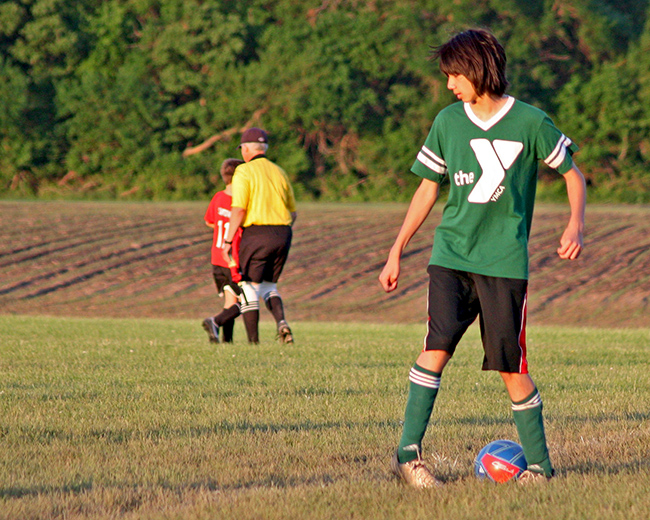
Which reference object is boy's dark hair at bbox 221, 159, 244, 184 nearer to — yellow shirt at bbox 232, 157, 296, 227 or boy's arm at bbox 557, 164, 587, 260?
yellow shirt at bbox 232, 157, 296, 227

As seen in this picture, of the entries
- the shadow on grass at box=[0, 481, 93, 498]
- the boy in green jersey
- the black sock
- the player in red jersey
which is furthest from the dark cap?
the shadow on grass at box=[0, 481, 93, 498]

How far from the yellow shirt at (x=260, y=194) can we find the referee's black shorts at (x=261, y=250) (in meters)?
0.07

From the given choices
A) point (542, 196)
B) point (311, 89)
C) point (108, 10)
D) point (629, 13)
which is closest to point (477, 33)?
point (542, 196)

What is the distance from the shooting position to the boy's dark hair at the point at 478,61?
373 centimetres

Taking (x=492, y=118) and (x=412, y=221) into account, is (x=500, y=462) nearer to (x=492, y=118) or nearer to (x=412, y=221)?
(x=412, y=221)

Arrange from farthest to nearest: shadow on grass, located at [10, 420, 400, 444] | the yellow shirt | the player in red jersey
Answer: the player in red jersey
the yellow shirt
shadow on grass, located at [10, 420, 400, 444]

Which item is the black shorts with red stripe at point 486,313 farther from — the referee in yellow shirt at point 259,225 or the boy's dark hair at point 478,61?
the referee in yellow shirt at point 259,225

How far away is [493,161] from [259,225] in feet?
17.3

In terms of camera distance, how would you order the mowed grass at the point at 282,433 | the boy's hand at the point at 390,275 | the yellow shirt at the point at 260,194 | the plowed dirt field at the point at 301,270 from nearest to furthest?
the mowed grass at the point at 282,433 → the boy's hand at the point at 390,275 → the yellow shirt at the point at 260,194 → the plowed dirt field at the point at 301,270

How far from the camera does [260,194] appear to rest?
346 inches

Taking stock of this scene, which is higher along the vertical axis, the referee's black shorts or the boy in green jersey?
the boy in green jersey

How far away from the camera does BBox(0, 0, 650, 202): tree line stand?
43281mm

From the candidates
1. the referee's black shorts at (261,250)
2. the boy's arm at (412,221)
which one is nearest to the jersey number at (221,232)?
the referee's black shorts at (261,250)

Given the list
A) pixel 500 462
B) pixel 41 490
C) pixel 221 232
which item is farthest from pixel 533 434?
pixel 221 232
